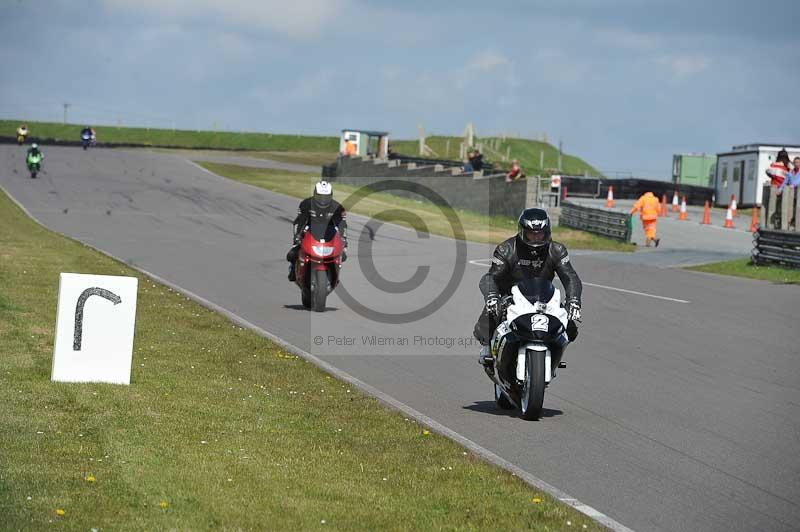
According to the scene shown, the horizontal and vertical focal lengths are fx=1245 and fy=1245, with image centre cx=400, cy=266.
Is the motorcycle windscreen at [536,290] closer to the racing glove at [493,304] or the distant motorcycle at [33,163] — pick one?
the racing glove at [493,304]

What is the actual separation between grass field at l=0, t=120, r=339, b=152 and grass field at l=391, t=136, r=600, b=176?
7.62 m

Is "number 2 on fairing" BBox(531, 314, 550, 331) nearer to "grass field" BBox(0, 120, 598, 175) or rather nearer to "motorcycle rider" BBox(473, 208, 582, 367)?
"motorcycle rider" BBox(473, 208, 582, 367)

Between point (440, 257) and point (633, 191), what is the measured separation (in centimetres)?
3014

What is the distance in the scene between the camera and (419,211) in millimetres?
45406

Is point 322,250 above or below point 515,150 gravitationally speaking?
below

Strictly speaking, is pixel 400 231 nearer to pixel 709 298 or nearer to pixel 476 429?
pixel 709 298

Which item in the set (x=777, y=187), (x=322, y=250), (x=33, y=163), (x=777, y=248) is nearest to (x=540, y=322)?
(x=322, y=250)

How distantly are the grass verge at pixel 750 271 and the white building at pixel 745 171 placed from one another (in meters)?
21.4

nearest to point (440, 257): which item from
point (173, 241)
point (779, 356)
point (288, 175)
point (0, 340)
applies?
point (173, 241)

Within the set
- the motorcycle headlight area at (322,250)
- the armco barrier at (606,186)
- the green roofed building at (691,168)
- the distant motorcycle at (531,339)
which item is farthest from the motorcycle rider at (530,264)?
the green roofed building at (691,168)

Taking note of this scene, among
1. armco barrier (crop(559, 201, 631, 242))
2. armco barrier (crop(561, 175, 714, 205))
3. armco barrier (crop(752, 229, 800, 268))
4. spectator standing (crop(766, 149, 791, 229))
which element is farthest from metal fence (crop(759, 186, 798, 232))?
armco barrier (crop(561, 175, 714, 205))

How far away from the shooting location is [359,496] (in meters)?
6.89

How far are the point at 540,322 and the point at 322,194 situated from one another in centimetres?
821

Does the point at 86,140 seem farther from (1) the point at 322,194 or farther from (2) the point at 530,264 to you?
(2) the point at 530,264
